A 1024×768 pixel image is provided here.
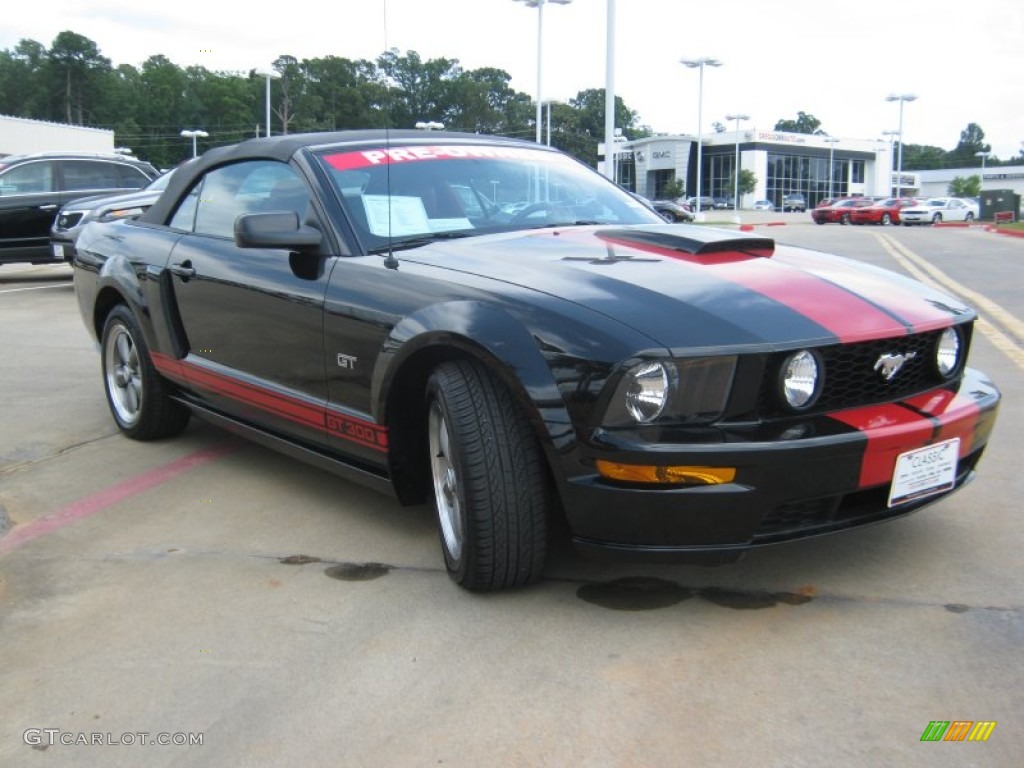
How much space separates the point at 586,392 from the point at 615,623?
0.70 m

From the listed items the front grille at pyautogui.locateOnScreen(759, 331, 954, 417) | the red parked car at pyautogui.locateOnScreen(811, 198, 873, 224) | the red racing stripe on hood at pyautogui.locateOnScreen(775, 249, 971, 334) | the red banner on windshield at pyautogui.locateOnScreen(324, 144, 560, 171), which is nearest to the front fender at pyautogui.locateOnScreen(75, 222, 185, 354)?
the red banner on windshield at pyautogui.locateOnScreen(324, 144, 560, 171)

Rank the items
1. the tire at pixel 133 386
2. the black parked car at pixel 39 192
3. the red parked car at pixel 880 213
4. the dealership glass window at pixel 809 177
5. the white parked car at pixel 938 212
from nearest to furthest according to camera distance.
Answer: the tire at pixel 133 386
the black parked car at pixel 39 192
the white parked car at pixel 938 212
the red parked car at pixel 880 213
the dealership glass window at pixel 809 177

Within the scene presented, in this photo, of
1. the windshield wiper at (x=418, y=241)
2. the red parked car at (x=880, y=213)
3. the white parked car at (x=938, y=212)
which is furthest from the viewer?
the red parked car at (x=880, y=213)

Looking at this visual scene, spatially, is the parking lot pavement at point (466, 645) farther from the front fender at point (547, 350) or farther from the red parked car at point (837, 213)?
the red parked car at point (837, 213)

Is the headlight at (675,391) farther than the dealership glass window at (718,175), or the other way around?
the dealership glass window at (718,175)

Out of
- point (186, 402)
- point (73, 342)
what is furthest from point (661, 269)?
point (73, 342)

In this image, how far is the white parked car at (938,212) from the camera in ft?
145

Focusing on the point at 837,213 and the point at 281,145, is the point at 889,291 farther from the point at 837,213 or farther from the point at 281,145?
the point at 837,213

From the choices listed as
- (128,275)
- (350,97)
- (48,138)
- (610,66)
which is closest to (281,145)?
(350,97)

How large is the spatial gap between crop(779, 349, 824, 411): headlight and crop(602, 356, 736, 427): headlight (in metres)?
0.16

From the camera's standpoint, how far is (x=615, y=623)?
2.82m

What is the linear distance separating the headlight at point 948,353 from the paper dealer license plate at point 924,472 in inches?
10.4

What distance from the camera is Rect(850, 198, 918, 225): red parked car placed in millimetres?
44719

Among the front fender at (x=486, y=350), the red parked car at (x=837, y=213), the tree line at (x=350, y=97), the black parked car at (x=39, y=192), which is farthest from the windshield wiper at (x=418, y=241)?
the red parked car at (x=837, y=213)
